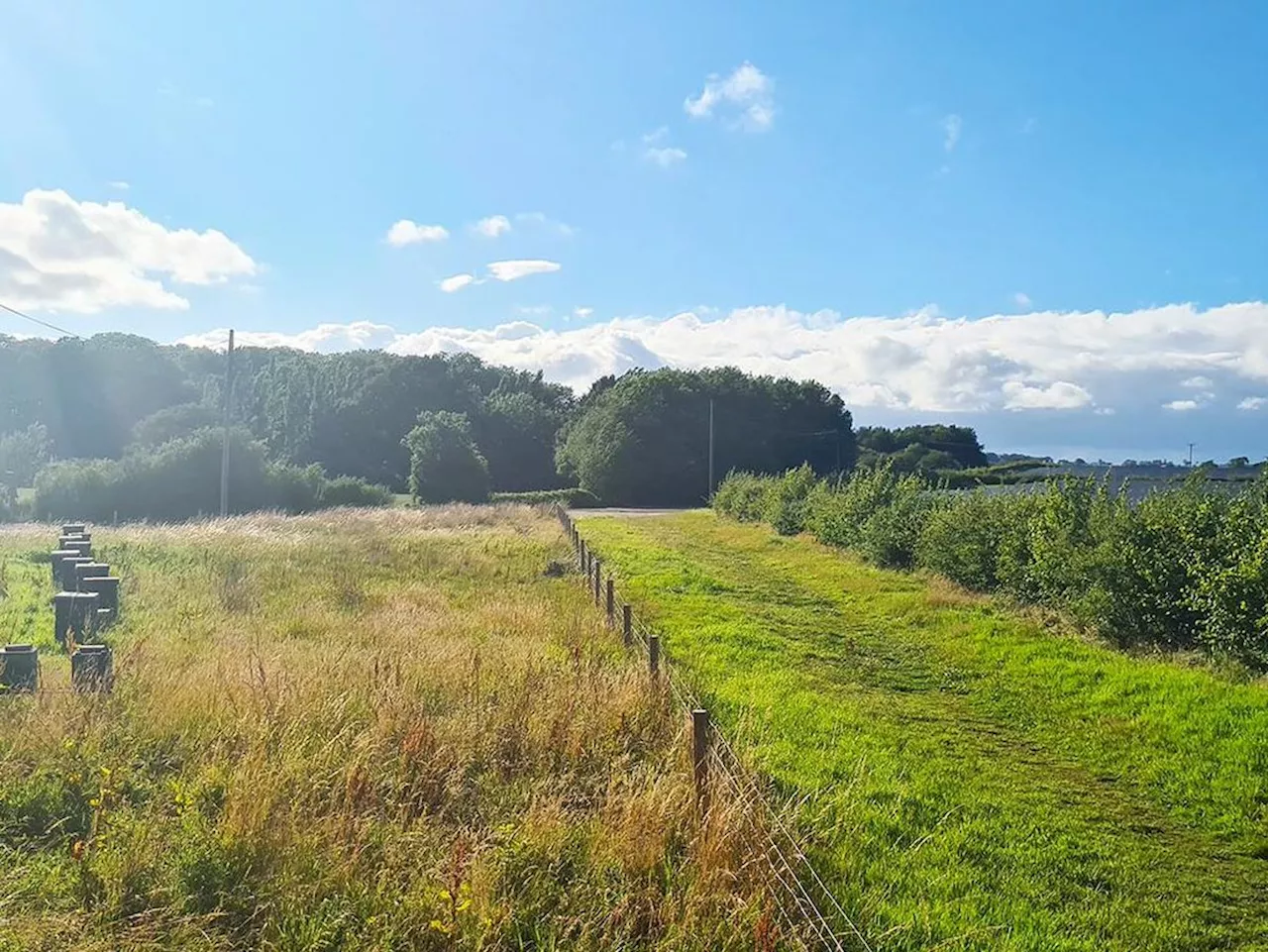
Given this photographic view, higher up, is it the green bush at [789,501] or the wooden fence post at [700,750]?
the green bush at [789,501]

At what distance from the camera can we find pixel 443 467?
5491 cm

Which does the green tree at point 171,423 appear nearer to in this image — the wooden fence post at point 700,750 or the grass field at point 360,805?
the grass field at point 360,805

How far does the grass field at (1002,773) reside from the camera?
4879mm

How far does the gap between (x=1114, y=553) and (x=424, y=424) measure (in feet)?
166

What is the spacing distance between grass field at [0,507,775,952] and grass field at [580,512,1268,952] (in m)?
1.12

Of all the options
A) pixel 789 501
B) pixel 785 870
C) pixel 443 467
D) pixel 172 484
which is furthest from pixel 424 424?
pixel 785 870

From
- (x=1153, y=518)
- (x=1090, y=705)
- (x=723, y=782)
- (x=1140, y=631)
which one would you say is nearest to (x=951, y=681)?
(x=1090, y=705)

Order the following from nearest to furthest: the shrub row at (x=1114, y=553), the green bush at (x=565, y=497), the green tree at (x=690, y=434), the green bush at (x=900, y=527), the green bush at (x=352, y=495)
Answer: the shrub row at (x=1114, y=553) → the green bush at (x=900, y=527) → the green bush at (x=352, y=495) → the green bush at (x=565, y=497) → the green tree at (x=690, y=434)

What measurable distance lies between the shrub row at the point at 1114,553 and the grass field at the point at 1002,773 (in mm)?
719

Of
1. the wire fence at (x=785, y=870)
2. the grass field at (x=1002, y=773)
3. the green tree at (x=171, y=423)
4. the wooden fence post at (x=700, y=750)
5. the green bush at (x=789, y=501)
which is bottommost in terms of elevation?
the grass field at (x=1002, y=773)

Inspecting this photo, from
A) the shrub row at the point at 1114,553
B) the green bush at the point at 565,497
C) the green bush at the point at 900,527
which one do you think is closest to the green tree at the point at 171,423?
the green bush at the point at 565,497

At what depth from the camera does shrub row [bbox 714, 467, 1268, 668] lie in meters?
10.2

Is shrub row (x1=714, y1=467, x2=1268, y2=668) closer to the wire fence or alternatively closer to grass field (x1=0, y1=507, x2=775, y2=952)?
grass field (x1=0, y1=507, x2=775, y2=952)

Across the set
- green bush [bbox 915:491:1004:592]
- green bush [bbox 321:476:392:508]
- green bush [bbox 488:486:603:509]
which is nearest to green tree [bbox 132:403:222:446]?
green bush [bbox 321:476:392:508]
